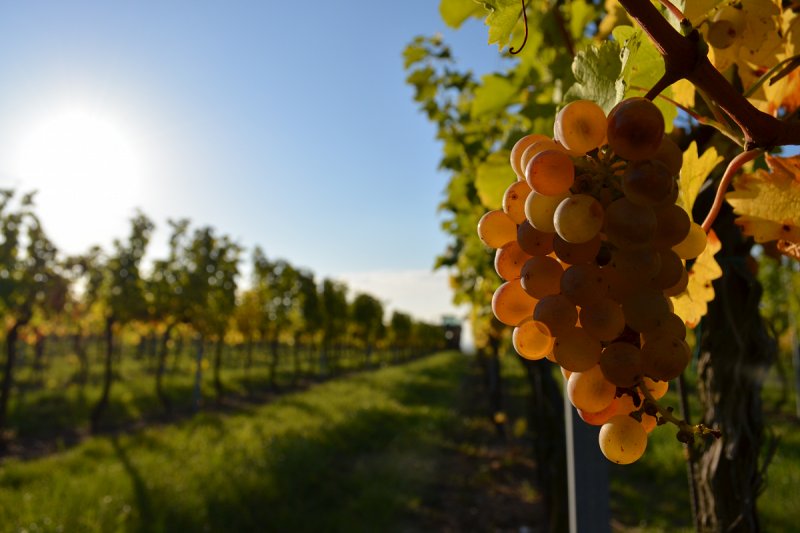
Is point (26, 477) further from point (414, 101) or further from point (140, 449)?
point (414, 101)

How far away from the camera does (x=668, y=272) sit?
54cm

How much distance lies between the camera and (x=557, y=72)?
131 centimetres

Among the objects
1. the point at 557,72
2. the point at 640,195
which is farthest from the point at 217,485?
the point at 640,195

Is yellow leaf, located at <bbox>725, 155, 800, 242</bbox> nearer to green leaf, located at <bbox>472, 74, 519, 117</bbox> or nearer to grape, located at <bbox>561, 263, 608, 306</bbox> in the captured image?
grape, located at <bbox>561, 263, 608, 306</bbox>

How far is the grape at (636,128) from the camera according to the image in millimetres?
462

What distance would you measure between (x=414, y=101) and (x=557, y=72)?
86.2 inches

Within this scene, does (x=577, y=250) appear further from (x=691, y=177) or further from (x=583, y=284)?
(x=691, y=177)

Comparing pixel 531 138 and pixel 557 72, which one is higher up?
pixel 557 72

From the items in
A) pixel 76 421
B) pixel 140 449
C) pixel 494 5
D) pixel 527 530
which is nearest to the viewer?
pixel 494 5

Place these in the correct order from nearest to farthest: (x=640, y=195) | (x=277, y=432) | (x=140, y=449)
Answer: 1. (x=640, y=195)
2. (x=140, y=449)
3. (x=277, y=432)

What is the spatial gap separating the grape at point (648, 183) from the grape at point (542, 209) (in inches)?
2.6

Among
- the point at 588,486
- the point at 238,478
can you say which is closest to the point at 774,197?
the point at 588,486

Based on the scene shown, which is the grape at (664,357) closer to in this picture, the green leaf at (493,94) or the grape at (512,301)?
the grape at (512,301)

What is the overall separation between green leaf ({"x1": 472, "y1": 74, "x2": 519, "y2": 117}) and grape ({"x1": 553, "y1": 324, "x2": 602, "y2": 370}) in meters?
1.16
